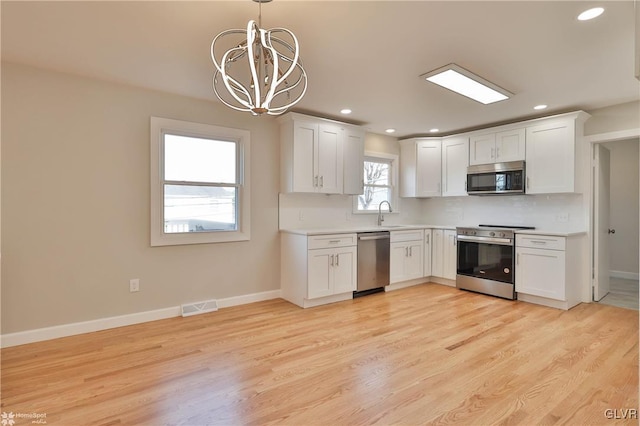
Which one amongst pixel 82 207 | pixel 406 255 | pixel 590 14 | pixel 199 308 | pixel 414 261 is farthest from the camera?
pixel 414 261

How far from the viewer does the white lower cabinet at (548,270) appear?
12.8ft

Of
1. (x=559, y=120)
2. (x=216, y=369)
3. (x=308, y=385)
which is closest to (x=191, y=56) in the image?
(x=216, y=369)

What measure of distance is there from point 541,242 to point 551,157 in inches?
43.0

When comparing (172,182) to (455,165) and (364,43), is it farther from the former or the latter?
(455,165)

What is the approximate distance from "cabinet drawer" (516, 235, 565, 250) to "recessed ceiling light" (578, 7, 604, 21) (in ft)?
8.39

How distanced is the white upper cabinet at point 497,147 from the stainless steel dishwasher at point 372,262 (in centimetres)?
182

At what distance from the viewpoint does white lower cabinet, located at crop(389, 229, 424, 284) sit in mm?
4859

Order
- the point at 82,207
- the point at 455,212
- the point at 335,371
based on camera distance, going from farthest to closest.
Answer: the point at 455,212 → the point at 82,207 → the point at 335,371

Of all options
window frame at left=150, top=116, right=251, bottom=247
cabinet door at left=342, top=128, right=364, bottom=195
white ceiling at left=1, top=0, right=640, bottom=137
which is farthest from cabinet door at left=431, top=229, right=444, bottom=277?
window frame at left=150, top=116, right=251, bottom=247

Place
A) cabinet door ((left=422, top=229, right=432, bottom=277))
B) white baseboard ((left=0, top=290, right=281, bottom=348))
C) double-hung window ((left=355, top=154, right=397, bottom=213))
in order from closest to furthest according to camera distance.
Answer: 1. white baseboard ((left=0, top=290, right=281, bottom=348))
2. cabinet door ((left=422, top=229, right=432, bottom=277))
3. double-hung window ((left=355, top=154, right=397, bottom=213))

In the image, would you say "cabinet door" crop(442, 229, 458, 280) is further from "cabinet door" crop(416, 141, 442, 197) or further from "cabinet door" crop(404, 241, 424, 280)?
"cabinet door" crop(416, 141, 442, 197)

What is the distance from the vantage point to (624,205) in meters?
5.68

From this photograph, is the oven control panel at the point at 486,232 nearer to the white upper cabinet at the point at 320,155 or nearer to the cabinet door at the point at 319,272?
the white upper cabinet at the point at 320,155

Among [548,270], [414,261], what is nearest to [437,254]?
[414,261]
